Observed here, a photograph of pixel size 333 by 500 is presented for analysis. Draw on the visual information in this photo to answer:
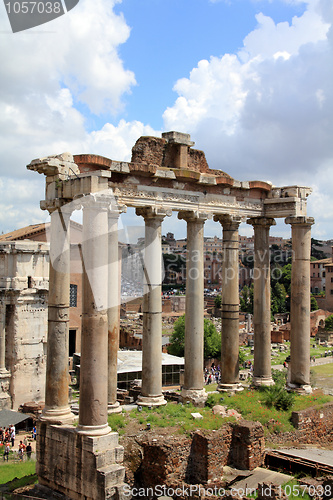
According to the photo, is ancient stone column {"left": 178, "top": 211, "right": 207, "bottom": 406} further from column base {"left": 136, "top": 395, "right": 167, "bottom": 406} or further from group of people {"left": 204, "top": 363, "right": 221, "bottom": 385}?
group of people {"left": 204, "top": 363, "right": 221, "bottom": 385}

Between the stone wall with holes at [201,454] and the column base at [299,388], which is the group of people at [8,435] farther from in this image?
the stone wall with holes at [201,454]

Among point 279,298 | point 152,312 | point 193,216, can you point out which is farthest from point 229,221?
point 279,298

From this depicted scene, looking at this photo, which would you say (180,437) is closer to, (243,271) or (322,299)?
(322,299)

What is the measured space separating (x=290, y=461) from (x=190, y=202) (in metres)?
A: 8.02

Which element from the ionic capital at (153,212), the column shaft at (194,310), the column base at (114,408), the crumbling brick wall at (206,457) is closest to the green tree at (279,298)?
the column shaft at (194,310)

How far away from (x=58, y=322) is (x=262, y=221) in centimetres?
887

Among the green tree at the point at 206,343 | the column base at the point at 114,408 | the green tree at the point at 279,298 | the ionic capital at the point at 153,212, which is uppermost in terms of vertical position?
the ionic capital at the point at 153,212

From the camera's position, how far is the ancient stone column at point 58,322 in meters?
14.0

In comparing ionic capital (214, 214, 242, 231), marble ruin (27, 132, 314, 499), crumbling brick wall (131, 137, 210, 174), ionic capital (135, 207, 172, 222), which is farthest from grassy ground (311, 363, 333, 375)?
ionic capital (135, 207, 172, 222)

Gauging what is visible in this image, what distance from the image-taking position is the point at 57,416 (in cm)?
1380

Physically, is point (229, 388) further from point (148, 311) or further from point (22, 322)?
point (22, 322)

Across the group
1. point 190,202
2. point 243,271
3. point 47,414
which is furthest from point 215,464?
point 243,271

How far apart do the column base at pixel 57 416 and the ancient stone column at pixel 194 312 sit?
4379mm

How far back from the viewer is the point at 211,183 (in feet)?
57.5
